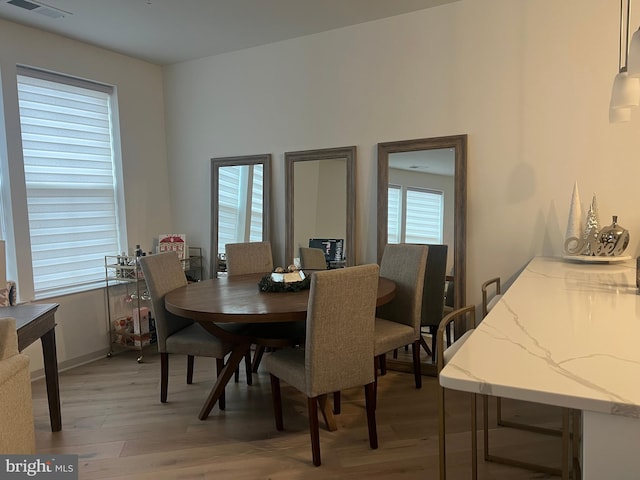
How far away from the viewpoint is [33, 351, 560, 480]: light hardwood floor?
221 cm

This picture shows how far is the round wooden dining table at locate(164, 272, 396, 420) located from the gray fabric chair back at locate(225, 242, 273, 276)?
1.46 feet

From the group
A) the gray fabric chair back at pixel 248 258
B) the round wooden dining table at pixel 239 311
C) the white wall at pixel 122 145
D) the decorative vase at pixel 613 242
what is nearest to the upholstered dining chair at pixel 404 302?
the round wooden dining table at pixel 239 311

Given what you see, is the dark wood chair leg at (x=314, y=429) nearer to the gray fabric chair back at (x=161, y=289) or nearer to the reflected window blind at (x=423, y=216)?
the gray fabric chair back at (x=161, y=289)

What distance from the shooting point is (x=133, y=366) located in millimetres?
3760

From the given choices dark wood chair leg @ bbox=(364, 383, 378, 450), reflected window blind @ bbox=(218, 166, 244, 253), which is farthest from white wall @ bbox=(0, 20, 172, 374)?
dark wood chair leg @ bbox=(364, 383, 378, 450)

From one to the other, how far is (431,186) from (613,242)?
4.09 ft

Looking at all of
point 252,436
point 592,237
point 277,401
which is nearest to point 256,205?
point 277,401

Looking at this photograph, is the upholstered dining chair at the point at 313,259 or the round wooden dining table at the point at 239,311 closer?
the round wooden dining table at the point at 239,311

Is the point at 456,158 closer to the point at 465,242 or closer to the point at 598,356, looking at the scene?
the point at 465,242

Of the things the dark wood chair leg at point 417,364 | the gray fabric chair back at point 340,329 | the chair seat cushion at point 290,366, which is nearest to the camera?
the gray fabric chair back at point 340,329

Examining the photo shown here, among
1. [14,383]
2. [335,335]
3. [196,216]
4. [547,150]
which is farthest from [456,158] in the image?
[14,383]

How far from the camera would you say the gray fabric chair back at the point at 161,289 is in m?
2.90

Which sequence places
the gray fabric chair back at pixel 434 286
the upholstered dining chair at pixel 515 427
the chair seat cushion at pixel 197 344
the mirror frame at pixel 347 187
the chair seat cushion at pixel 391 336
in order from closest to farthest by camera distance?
the upholstered dining chair at pixel 515 427, the chair seat cushion at pixel 391 336, the chair seat cushion at pixel 197 344, the gray fabric chair back at pixel 434 286, the mirror frame at pixel 347 187

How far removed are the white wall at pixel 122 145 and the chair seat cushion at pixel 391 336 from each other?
262 cm
